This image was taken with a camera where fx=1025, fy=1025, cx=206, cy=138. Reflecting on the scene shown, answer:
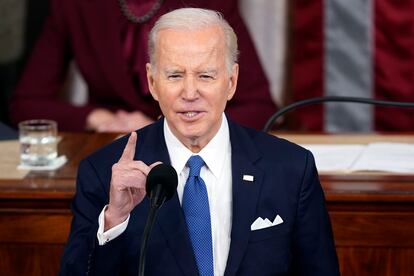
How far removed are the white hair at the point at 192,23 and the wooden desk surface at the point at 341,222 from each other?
0.56 m

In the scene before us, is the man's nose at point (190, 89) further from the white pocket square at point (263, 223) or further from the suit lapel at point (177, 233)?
the white pocket square at point (263, 223)

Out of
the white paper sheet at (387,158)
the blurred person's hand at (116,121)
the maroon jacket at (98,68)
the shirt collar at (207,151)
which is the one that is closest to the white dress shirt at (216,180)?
the shirt collar at (207,151)

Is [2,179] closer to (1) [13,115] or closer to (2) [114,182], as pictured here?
(2) [114,182]

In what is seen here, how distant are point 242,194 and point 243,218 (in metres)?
0.05

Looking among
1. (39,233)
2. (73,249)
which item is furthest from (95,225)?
(39,233)

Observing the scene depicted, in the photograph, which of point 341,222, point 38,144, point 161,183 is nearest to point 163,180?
point 161,183

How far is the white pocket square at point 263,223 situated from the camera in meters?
1.99

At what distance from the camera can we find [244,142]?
206cm

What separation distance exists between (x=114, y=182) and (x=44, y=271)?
0.70m

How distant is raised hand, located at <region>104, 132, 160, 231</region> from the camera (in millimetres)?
1740

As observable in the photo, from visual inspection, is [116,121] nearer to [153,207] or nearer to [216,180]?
[216,180]

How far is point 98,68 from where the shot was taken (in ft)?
11.3

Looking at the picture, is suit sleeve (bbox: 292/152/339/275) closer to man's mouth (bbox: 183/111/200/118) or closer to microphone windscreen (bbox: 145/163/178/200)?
man's mouth (bbox: 183/111/200/118)

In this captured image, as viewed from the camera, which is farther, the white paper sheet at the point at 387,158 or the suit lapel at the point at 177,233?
the white paper sheet at the point at 387,158
